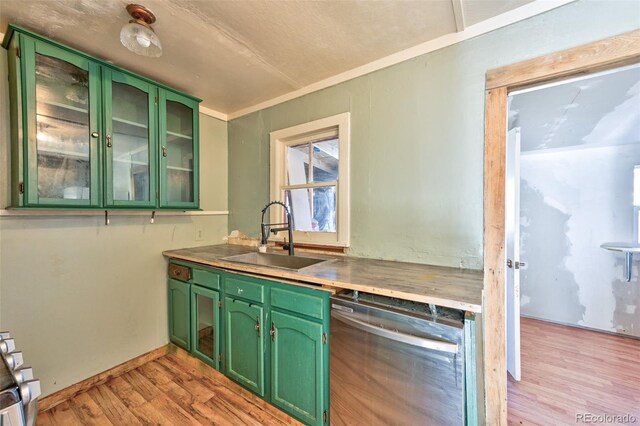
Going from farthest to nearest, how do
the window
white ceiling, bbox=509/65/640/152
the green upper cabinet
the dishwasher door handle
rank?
the window < white ceiling, bbox=509/65/640/152 < the green upper cabinet < the dishwasher door handle

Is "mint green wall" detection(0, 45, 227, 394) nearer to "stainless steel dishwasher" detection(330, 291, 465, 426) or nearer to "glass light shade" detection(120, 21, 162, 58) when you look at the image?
"glass light shade" detection(120, 21, 162, 58)

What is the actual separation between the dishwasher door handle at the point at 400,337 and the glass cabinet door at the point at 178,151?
1725 millimetres

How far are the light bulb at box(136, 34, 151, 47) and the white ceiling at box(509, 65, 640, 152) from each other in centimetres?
231

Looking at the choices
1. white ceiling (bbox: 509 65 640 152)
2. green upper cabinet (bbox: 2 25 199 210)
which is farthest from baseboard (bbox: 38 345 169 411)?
white ceiling (bbox: 509 65 640 152)

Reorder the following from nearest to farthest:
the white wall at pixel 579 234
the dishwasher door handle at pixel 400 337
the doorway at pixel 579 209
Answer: the dishwasher door handle at pixel 400 337 → the doorway at pixel 579 209 → the white wall at pixel 579 234

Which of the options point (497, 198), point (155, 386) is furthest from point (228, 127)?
point (497, 198)

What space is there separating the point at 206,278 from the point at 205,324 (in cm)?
37

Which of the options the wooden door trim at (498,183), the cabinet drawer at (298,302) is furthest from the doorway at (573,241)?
the cabinet drawer at (298,302)

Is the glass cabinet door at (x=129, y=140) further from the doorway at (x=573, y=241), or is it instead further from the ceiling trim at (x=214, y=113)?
the doorway at (x=573, y=241)

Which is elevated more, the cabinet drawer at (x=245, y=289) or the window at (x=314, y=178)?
the window at (x=314, y=178)

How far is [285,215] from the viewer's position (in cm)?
241

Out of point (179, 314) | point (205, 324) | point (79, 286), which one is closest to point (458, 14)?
point (205, 324)

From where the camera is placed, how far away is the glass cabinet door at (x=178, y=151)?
2.08m

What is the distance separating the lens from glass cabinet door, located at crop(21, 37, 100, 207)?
1460 mm
